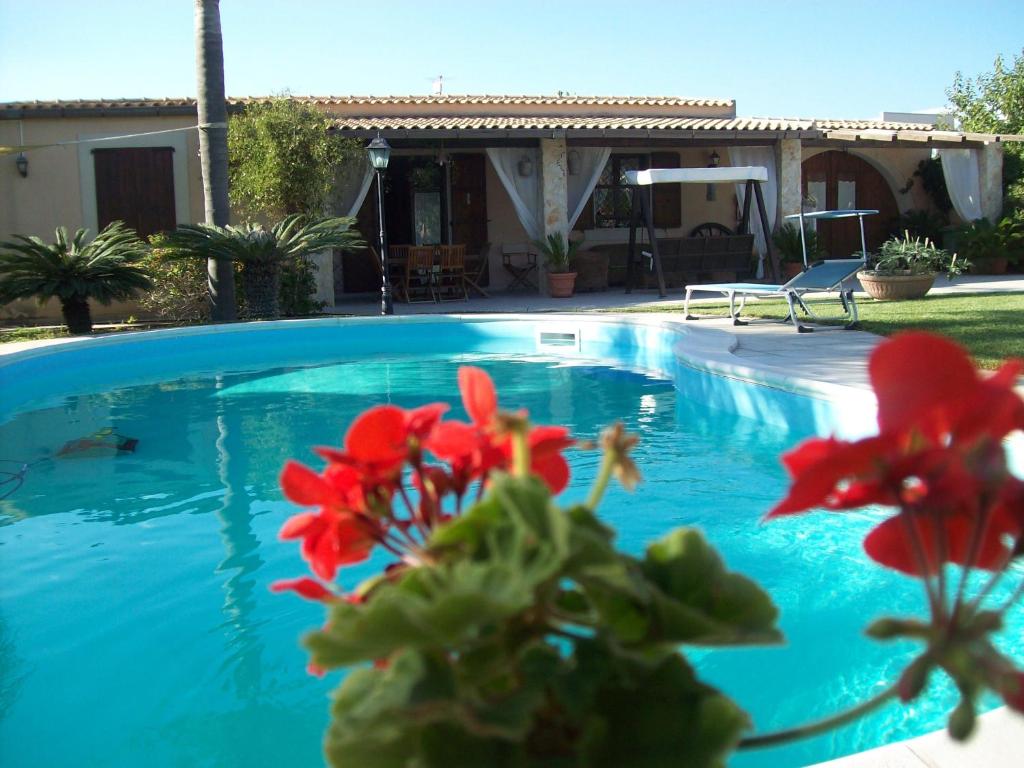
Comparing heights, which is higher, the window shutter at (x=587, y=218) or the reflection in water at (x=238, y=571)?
the window shutter at (x=587, y=218)

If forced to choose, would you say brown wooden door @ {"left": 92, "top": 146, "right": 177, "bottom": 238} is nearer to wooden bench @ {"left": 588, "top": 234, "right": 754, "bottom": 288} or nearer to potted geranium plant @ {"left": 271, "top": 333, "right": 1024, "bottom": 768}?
wooden bench @ {"left": 588, "top": 234, "right": 754, "bottom": 288}

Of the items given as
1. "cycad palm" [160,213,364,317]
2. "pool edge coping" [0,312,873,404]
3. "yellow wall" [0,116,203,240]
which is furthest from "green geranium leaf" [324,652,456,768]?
"yellow wall" [0,116,203,240]

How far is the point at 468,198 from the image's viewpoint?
1570cm

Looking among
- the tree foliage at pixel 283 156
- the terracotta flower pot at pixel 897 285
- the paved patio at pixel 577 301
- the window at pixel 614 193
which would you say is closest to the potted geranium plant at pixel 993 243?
the paved patio at pixel 577 301

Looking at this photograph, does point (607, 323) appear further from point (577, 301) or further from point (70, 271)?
point (70, 271)

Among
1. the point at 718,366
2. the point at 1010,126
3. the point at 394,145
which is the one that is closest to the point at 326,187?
the point at 394,145

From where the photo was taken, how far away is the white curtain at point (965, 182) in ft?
54.4

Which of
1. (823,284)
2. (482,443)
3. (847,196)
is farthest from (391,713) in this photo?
(847,196)

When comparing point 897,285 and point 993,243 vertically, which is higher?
point 993,243

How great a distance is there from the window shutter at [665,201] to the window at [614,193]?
0.31 meters

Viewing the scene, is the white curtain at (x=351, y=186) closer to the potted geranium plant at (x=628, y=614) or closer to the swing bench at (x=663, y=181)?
the swing bench at (x=663, y=181)

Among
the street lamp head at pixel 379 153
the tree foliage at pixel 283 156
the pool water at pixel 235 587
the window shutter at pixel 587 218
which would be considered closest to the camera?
the pool water at pixel 235 587

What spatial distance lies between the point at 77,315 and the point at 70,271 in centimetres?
55

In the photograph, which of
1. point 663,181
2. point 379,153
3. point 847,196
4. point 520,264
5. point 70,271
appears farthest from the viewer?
point 847,196
